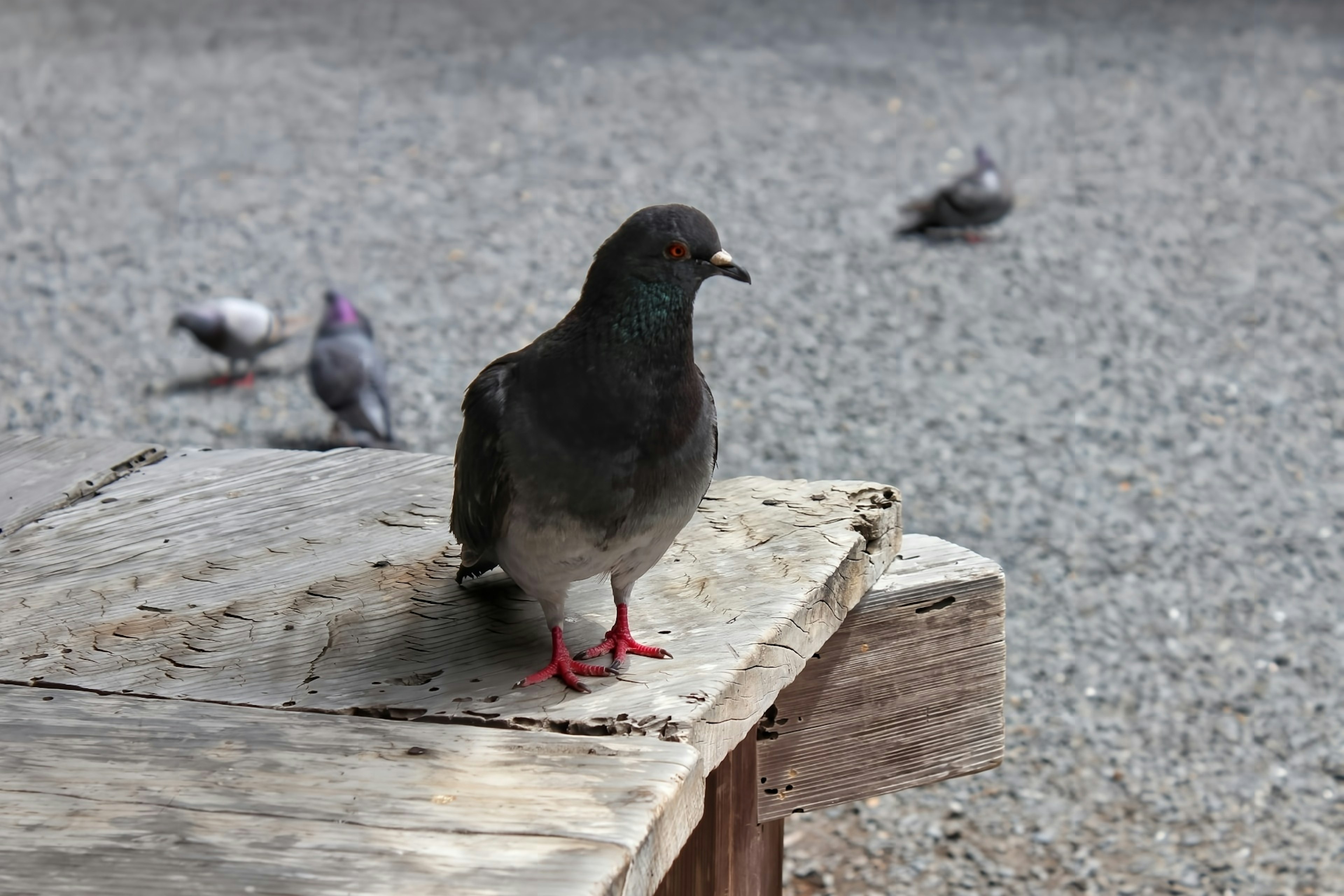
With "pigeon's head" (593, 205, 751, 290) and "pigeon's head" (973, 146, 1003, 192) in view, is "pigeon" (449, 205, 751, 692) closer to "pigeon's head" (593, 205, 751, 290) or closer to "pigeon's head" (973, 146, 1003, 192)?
"pigeon's head" (593, 205, 751, 290)

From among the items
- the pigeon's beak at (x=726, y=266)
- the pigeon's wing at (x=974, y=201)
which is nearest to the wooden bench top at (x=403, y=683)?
the pigeon's beak at (x=726, y=266)

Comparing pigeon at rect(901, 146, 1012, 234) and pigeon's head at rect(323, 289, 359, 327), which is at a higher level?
pigeon at rect(901, 146, 1012, 234)

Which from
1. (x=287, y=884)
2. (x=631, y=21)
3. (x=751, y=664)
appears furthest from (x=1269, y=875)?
(x=631, y=21)

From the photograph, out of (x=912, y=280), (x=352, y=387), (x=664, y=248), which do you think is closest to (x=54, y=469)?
(x=664, y=248)

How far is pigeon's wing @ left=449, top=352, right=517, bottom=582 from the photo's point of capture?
6.31 ft

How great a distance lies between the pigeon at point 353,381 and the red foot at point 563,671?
3690 millimetres

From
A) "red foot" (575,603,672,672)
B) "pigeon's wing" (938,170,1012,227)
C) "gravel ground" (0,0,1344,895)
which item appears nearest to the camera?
"red foot" (575,603,672,672)

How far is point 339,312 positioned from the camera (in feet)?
19.1

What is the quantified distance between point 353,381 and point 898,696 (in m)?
3.62

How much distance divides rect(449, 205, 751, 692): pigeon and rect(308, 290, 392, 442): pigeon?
360cm

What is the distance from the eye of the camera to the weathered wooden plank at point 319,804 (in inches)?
54.8

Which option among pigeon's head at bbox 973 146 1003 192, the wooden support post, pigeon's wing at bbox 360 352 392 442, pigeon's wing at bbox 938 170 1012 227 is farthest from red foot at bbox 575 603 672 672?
pigeon's head at bbox 973 146 1003 192

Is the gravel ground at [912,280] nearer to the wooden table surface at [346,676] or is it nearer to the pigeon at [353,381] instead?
the pigeon at [353,381]

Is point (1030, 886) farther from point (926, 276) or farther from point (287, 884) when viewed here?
point (926, 276)
